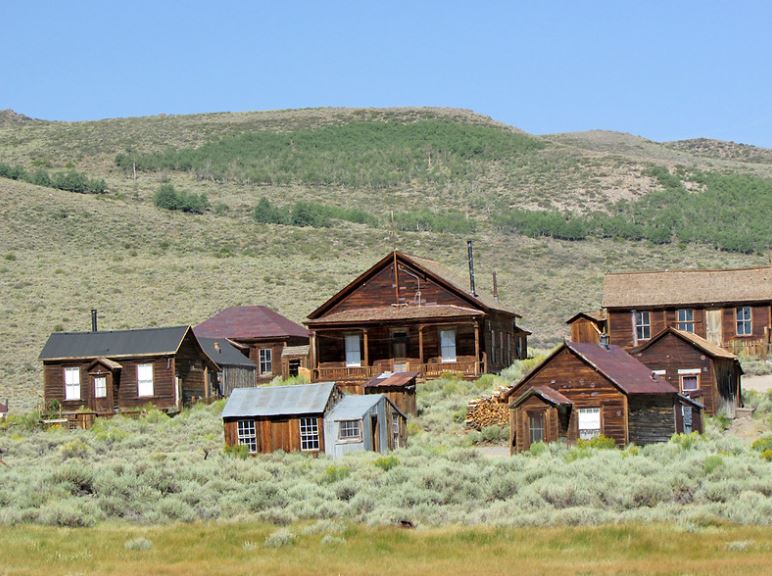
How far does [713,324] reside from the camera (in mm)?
55500

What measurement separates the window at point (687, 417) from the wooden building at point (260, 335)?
24541 mm

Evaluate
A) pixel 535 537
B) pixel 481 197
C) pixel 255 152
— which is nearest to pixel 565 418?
pixel 535 537

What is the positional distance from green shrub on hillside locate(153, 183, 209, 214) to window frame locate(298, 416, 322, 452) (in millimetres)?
80257

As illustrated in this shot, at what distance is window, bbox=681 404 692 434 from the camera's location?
38.9 meters

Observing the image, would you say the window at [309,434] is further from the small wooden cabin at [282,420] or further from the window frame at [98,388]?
the window frame at [98,388]

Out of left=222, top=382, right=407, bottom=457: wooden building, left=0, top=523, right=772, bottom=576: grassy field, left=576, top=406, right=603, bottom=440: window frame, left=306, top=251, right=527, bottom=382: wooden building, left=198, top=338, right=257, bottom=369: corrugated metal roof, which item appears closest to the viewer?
left=0, top=523, right=772, bottom=576: grassy field

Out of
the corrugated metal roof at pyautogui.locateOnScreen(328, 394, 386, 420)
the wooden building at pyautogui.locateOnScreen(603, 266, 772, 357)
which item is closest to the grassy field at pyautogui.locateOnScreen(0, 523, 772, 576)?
the corrugated metal roof at pyautogui.locateOnScreen(328, 394, 386, 420)

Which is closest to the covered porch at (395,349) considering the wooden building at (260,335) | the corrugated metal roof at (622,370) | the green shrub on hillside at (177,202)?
the wooden building at (260,335)

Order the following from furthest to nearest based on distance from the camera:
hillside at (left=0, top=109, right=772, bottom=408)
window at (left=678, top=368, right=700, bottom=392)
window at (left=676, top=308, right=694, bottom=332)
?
hillside at (left=0, top=109, right=772, bottom=408) < window at (left=676, top=308, right=694, bottom=332) < window at (left=678, top=368, right=700, bottom=392)

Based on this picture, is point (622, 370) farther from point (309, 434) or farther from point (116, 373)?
point (116, 373)

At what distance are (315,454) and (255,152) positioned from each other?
119 meters

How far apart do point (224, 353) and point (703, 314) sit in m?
19.3

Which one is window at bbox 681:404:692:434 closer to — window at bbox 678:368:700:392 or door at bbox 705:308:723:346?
window at bbox 678:368:700:392

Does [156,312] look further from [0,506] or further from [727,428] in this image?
[0,506]
